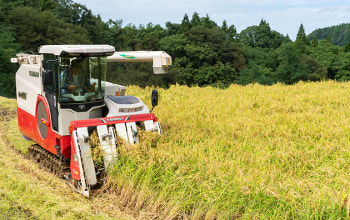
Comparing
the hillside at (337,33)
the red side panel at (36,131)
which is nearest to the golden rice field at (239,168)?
the red side panel at (36,131)

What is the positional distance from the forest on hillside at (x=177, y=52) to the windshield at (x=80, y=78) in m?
26.8

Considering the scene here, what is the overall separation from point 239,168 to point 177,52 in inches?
1709

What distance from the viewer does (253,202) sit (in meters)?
4.53

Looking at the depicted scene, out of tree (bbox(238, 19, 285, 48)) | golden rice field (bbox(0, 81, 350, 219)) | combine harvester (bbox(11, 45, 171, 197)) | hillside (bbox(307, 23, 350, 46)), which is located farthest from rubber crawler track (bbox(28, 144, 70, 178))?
hillside (bbox(307, 23, 350, 46))

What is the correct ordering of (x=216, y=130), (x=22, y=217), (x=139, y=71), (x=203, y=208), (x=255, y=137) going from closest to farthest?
(x=203, y=208) < (x=22, y=217) < (x=255, y=137) < (x=216, y=130) < (x=139, y=71)

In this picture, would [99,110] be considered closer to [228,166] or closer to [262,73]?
[228,166]

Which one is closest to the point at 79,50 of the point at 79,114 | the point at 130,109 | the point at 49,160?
the point at 79,114

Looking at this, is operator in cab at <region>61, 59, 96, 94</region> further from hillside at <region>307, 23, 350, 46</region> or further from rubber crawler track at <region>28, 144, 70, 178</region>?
hillside at <region>307, 23, 350, 46</region>

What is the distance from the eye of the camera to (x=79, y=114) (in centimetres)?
688

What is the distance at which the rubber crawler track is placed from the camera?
6.94 metres

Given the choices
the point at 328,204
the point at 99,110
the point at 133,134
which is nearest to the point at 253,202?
the point at 328,204

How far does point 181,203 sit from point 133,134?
7.00ft

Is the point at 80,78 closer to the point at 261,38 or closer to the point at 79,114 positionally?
the point at 79,114

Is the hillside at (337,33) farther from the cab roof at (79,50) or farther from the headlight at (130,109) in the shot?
the cab roof at (79,50)
